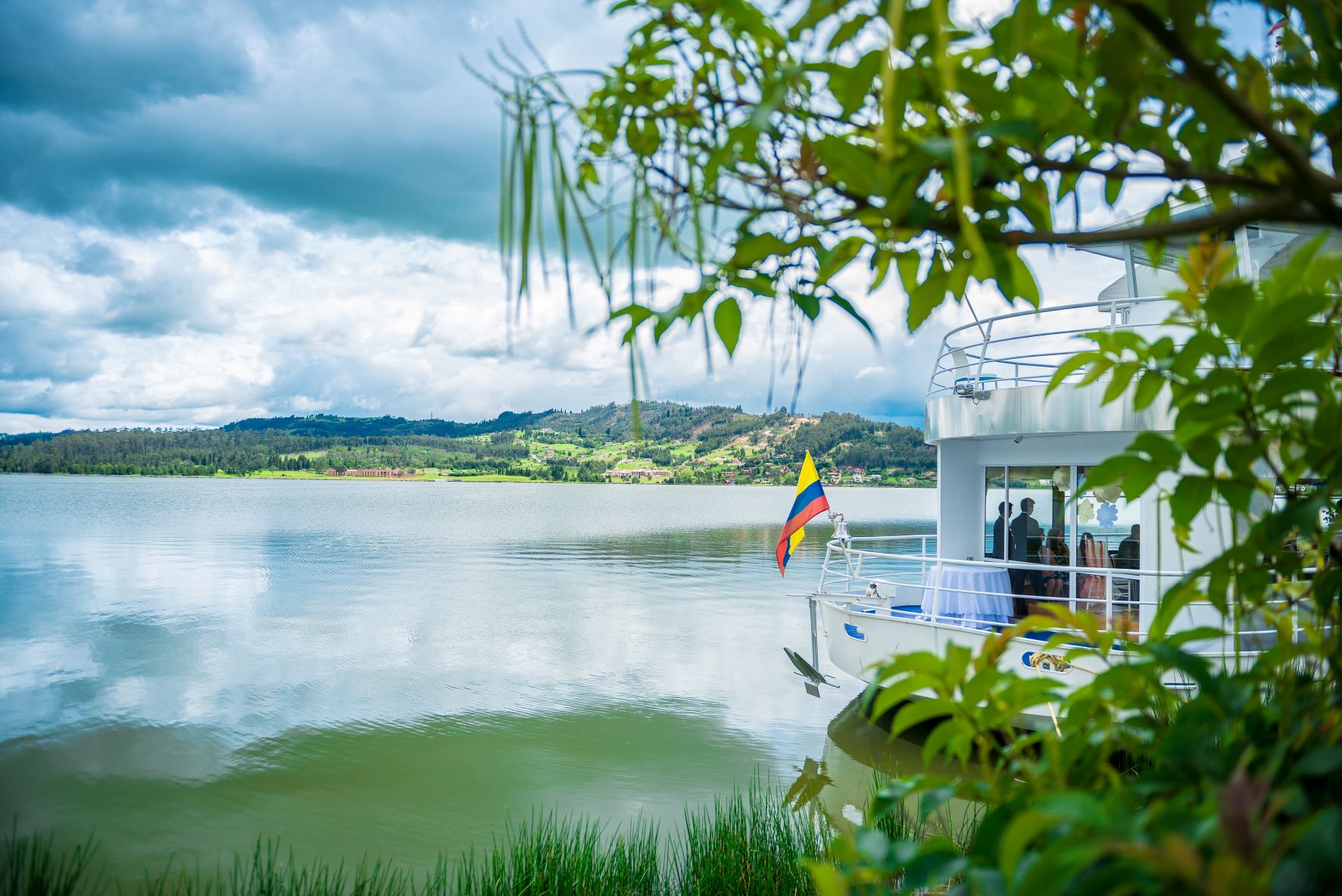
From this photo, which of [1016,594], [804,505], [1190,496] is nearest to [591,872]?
[1190,496]

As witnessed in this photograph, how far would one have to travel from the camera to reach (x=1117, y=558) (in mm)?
8914

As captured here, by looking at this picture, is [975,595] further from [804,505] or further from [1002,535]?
[804,505]

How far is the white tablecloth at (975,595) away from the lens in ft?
29.4

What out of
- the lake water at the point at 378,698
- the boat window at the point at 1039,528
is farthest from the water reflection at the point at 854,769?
the boat window at the point at 1039,528

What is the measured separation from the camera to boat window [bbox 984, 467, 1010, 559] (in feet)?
32.8

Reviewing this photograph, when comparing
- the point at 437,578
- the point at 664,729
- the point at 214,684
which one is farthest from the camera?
the point at 437,578

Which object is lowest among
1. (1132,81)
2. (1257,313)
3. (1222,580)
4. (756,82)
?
(1222,580)

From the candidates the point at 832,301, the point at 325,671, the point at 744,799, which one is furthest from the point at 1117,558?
the point at 325,671

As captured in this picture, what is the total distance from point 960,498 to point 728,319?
393 inches

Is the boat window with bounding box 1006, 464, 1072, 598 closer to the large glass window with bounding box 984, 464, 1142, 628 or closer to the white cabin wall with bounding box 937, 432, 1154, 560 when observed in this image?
the large glass window with bounding box 984, 464, 1142, 628

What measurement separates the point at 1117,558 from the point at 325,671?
14.8m

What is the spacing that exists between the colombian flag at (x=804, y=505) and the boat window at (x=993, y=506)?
7.82 feet

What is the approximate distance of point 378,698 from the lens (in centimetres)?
1479

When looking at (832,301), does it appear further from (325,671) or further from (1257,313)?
(325,671)
